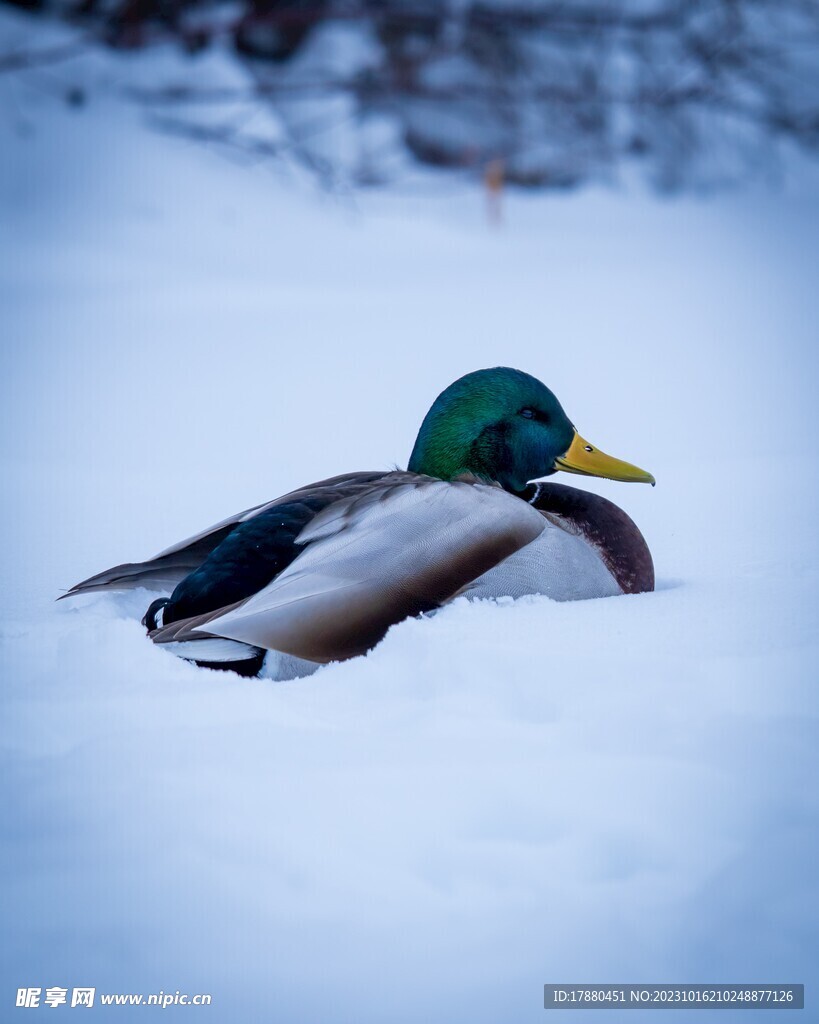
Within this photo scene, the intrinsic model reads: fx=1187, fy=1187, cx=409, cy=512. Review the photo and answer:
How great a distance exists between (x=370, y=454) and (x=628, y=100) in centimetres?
532

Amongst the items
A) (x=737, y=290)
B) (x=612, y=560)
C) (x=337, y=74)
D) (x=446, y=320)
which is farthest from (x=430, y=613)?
(x=337, y=74)

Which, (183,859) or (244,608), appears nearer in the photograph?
(183,859)

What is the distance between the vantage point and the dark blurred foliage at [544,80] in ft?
25.5

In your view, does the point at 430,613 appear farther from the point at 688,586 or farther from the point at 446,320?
the point at 446,320

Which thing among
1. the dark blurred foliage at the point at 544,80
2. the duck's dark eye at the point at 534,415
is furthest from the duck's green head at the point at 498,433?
the dark blurred foliage at the point at 544,80

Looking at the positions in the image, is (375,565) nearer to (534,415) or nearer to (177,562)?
(177,562)

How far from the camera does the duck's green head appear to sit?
2.65 meters

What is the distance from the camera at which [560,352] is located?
551 cm

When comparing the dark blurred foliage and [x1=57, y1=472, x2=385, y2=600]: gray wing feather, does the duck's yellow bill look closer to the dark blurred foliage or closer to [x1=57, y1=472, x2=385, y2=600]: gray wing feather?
[x1=57, y1=472, x2=385, y2=600]: gray wing feather

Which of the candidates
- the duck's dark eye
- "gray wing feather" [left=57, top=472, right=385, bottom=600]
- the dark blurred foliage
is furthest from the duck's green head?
the dark blurred foliage

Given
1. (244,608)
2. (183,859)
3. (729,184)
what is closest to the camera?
(183,859)

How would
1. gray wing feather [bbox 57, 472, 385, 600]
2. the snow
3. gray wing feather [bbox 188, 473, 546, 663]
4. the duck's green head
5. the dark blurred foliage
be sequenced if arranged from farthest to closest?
the dark blurred foliage → the duck's green head → gray wing feather [bbox 57, 472, 385, 600] → gray wing feather [bbox 188, 473, 546, 663] → the snow

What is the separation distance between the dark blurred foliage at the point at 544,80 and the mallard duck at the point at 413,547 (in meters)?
5.13

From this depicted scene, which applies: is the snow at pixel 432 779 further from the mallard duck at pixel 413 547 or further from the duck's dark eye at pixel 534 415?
the duck's dark eye at pixel 534 415
